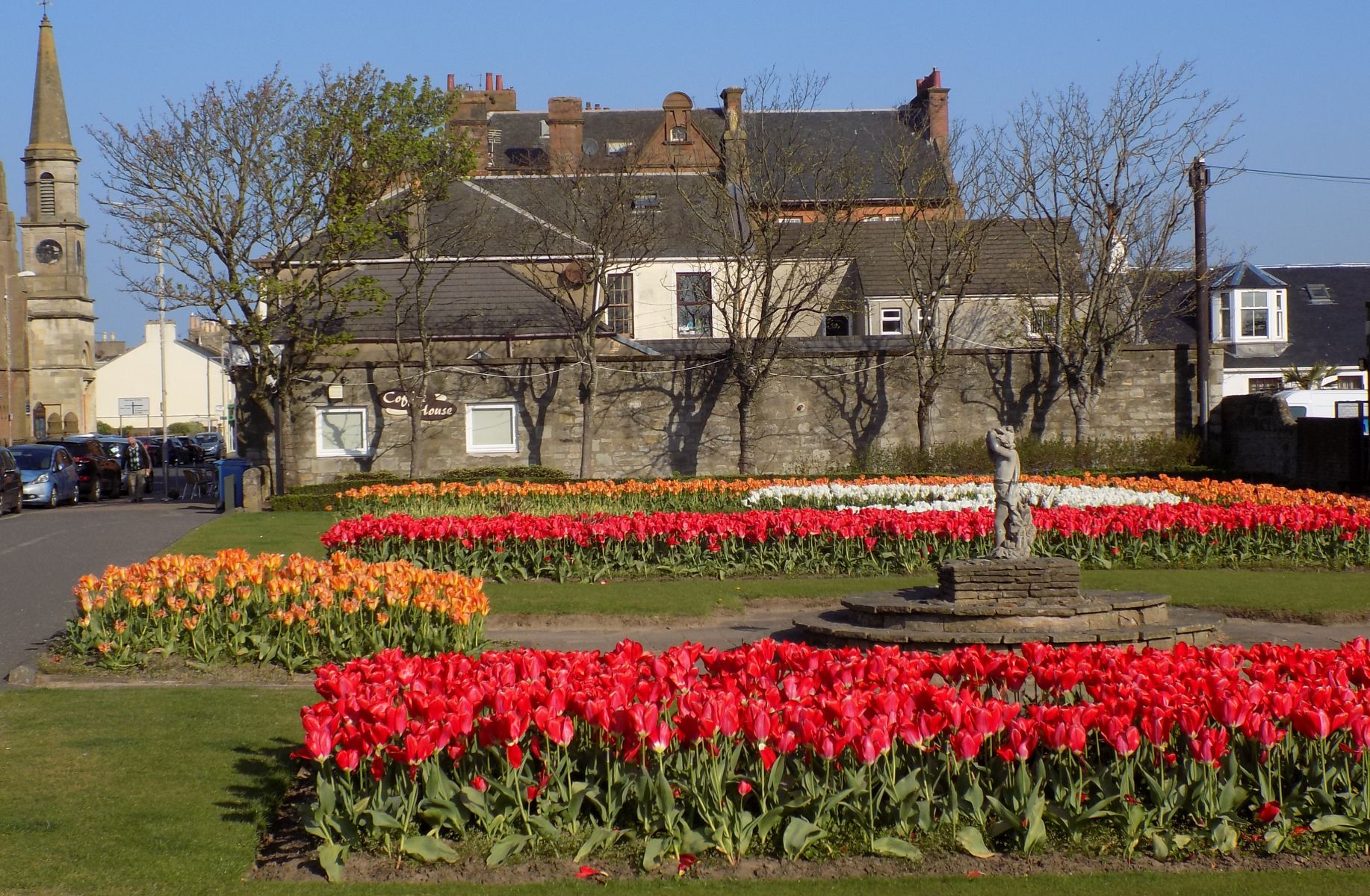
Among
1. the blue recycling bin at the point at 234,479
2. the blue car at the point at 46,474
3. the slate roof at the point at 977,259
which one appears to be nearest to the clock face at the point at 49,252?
the blue car at the point at 46,474

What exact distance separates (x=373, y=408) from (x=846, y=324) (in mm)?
21395

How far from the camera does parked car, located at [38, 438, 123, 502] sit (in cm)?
3816

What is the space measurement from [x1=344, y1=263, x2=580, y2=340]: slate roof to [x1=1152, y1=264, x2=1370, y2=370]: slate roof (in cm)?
2929

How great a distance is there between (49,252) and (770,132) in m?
66.3

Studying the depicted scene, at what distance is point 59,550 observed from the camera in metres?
21.1

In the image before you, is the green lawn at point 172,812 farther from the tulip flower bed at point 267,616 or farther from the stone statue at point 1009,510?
the stone statue at point 1009,510

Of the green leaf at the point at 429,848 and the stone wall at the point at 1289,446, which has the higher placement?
the stone wall at the point at 1289,446

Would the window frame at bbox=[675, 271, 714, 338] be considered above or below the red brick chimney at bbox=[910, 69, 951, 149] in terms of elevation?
below

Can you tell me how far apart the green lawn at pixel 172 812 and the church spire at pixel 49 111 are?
84695 millimetres

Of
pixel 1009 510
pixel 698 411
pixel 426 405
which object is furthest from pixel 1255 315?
pixel 1009 510

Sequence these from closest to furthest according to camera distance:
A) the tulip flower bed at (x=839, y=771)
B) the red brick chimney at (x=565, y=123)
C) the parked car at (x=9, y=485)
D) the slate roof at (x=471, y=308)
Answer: the tulip flower bed at (x=839, y=771) < the parked car at (x=9, y=485) < the slate roof at (x=471, y=308) < the red brick chimney at (x=565, y=123)

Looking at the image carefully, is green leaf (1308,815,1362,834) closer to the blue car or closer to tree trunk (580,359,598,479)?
tree trunk (580,359,598,479)

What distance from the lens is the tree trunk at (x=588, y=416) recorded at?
33.0 meters

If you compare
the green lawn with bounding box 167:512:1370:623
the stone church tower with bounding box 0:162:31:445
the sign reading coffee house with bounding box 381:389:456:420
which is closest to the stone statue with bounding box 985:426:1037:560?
the green lawn with bounding box 167:512:1370:623
